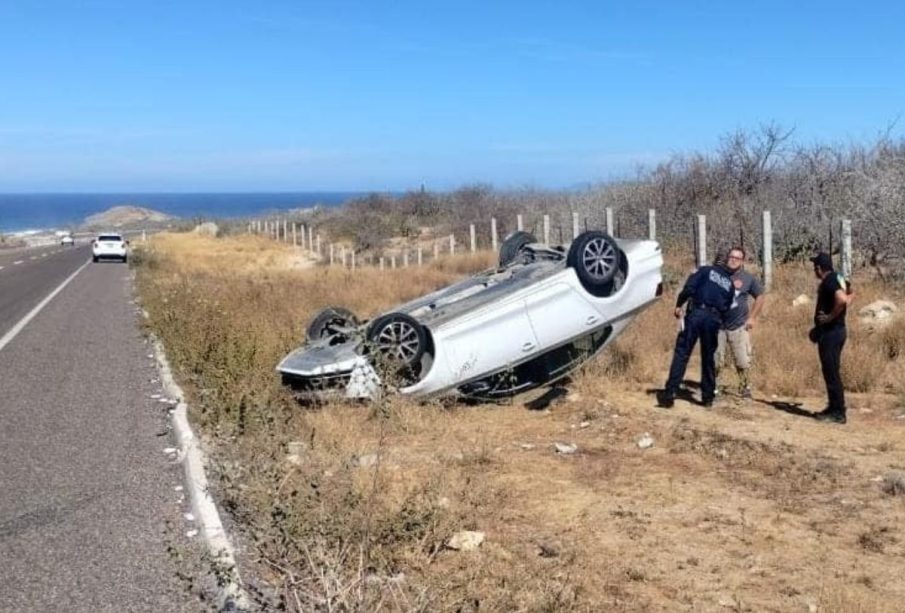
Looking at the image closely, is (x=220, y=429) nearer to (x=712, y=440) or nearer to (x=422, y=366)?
(x=422, y=366)

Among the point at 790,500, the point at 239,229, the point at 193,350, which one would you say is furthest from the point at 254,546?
the point at 239,229

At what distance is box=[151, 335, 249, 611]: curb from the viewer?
406 cm

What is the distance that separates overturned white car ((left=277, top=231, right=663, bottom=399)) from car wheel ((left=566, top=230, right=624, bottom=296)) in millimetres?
10

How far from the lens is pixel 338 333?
9172 mm

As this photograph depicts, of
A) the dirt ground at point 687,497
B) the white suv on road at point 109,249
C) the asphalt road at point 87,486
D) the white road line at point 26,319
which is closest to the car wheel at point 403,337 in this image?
the dirt ground at point 687,497

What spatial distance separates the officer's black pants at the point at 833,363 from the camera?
27.9 feet

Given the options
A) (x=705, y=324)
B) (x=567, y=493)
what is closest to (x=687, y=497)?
(x=567, y=493)

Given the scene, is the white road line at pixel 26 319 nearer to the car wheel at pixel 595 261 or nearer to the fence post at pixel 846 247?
the car wheel at pixel 595 261

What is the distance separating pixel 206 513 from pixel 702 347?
18.6ft

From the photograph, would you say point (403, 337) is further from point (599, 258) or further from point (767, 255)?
point (767, 255)

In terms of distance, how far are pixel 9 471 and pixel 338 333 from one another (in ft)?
11.5

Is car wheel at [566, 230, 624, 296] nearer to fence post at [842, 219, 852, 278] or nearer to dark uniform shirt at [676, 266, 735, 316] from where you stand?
dark uniform shirt at [676, 266, 735, 316]

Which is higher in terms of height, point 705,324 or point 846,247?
point 846,247

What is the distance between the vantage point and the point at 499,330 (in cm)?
878
